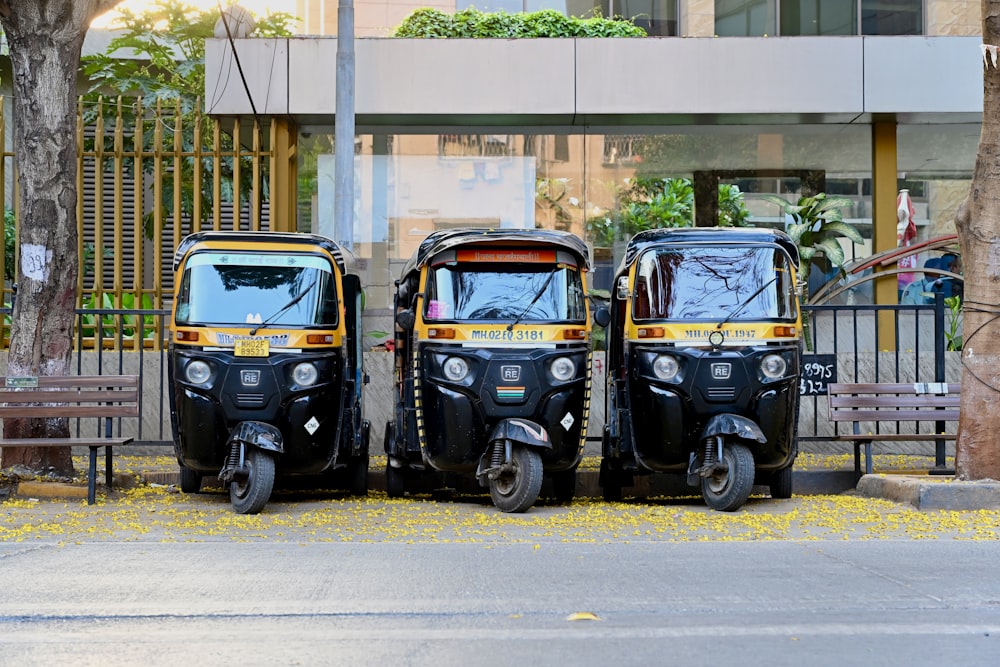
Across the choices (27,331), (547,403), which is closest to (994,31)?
(547,403)

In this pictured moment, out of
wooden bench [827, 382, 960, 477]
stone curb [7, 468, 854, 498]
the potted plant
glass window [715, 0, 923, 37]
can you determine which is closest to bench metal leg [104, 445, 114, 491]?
stone curb [7, 468, 854, 498]

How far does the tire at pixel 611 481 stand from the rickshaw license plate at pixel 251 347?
3.00m

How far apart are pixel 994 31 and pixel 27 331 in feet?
26.5

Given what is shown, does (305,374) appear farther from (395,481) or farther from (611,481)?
(611,481)

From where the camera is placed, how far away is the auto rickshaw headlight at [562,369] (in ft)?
32.6

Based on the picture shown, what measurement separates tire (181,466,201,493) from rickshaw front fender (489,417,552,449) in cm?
277

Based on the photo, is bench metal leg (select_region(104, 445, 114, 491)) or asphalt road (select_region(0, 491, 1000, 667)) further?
bench metal leg (select_region(104, 445, 114, 491))

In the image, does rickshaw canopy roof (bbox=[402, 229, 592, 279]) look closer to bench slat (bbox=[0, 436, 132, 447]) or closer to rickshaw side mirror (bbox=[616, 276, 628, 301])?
rickshaw side mirror (bbox=[616, 276, 628, 301])

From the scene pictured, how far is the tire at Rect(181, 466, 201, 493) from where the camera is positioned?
10.8 meters

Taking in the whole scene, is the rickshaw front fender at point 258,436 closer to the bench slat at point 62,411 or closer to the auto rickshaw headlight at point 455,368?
the bench slat at point 62,411

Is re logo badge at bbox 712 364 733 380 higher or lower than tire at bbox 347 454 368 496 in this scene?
higher

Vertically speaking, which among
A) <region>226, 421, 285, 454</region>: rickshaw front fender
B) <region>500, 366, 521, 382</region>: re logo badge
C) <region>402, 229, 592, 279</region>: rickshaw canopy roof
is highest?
<region>402, 229, 592, 279</region>: rickshaw canopy roof

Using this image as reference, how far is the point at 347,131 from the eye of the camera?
43.8ft

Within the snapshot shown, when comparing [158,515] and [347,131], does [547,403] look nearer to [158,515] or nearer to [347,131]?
[158,515]
